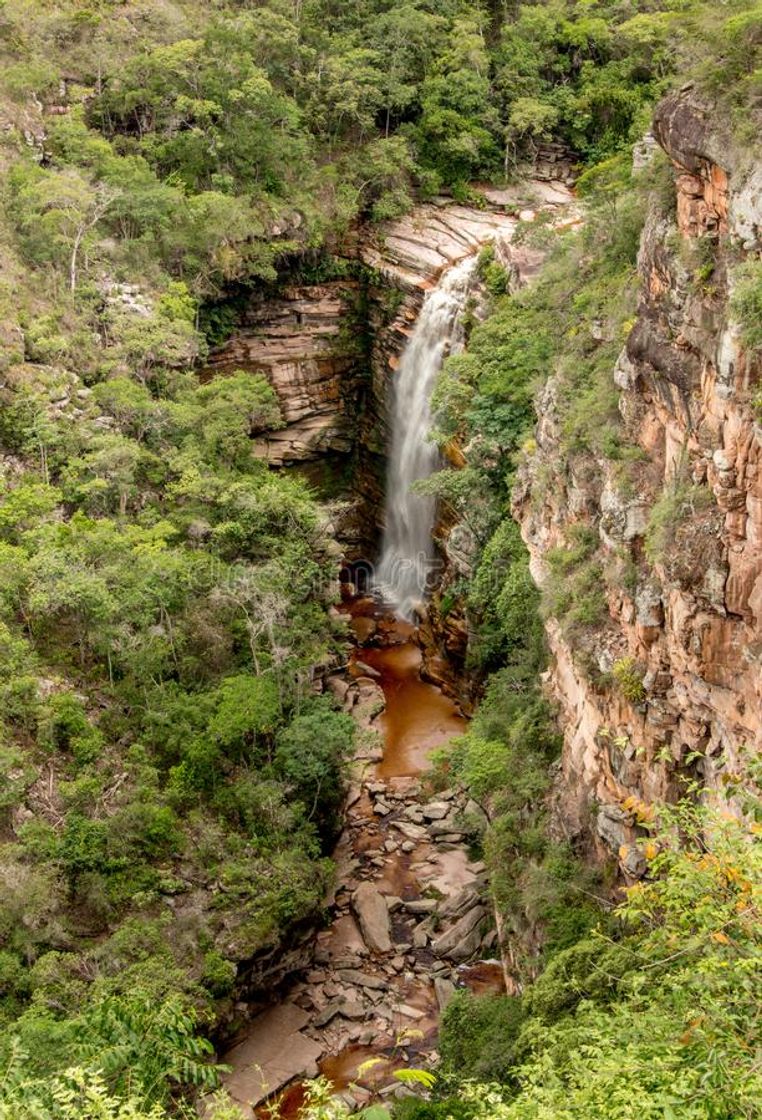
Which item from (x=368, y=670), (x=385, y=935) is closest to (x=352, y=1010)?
(x=385, y=935)

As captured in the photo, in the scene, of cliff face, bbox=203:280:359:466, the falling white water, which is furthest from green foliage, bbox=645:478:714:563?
cliff face, bbox=203:280:359:466

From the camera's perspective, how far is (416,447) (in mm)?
34594

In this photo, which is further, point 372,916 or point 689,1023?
point 372,916

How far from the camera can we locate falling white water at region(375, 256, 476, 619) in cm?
3291

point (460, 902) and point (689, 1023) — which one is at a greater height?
point (689, 1023)

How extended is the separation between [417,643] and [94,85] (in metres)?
21.3

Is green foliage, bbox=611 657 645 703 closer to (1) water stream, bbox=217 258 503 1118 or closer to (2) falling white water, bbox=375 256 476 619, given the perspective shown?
(1) water stream, bbox=217 258 503 1118

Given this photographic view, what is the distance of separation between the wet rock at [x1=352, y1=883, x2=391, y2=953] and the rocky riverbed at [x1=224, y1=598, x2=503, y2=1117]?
0.08ft

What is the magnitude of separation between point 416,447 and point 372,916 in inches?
639

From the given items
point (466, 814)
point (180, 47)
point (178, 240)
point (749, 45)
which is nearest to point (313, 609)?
point (466, 814)

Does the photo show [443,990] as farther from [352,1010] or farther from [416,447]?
[416,447]

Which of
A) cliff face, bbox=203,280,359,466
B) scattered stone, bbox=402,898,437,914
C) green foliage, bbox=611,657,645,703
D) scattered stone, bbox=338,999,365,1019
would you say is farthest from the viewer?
cliff face, bbox=203,280,359,466

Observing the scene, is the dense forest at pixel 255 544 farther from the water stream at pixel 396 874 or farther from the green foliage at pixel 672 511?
the water stream at pixel 396 874

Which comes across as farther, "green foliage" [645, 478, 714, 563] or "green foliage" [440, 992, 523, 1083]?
"green foliage" [440, 992, 523, 1083]
